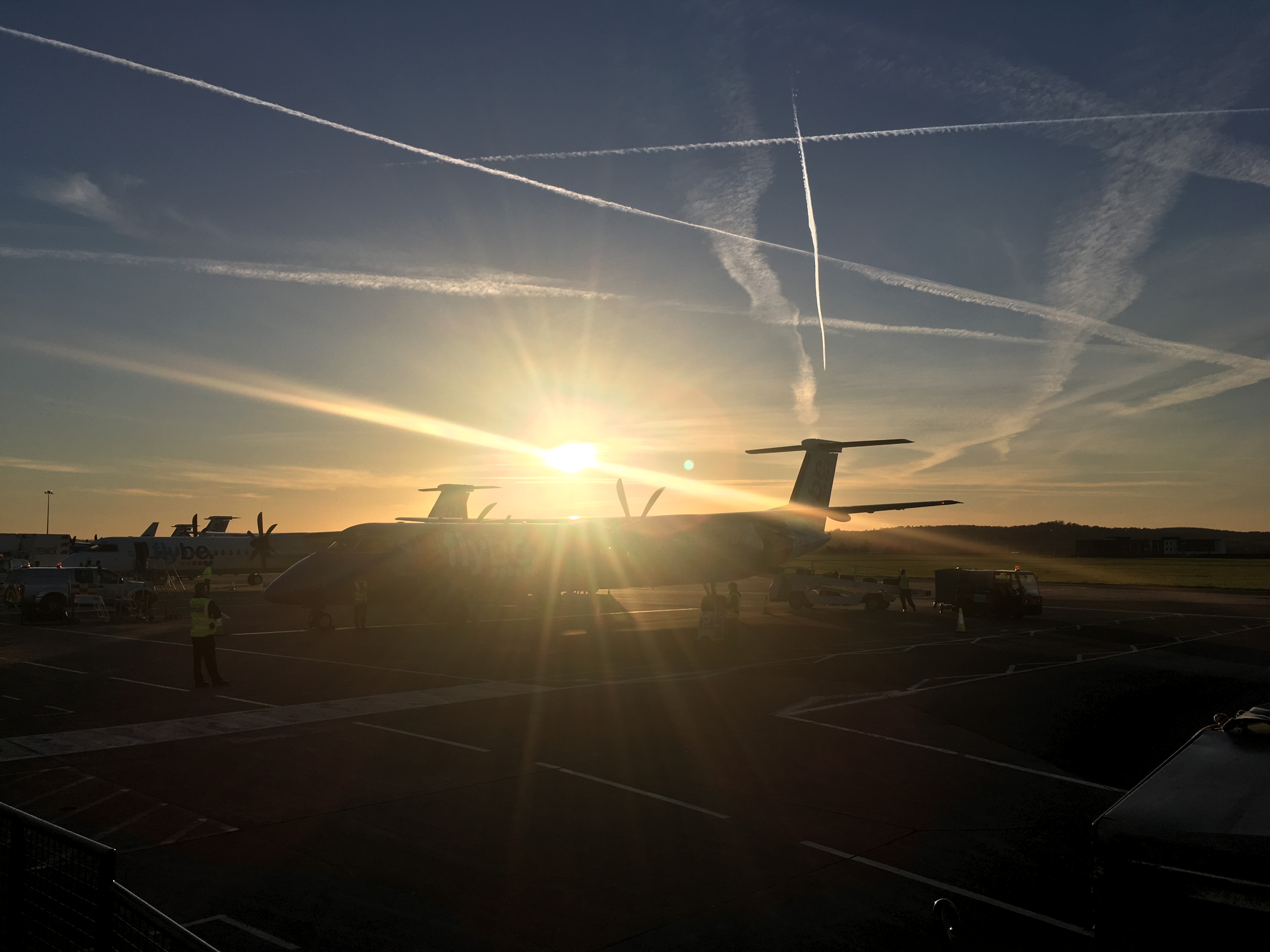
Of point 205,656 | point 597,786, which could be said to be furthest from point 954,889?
point 205,656

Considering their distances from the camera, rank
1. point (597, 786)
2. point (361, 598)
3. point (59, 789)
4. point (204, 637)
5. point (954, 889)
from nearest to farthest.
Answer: point (954, 889)
point (59, 789)
point (597, 786)
point (204, 637)
point (361, 598)

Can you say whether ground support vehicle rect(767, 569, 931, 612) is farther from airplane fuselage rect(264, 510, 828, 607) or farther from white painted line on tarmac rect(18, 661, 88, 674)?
A: white painted line on tarmac rect(18, 661, 88, 674)

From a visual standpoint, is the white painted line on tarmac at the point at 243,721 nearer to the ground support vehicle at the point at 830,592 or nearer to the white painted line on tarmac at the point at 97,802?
the white painted line on tarmac at the point at 97,802

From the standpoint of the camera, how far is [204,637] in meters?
16.1

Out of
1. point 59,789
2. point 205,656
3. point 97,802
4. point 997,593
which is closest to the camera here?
point 97,802

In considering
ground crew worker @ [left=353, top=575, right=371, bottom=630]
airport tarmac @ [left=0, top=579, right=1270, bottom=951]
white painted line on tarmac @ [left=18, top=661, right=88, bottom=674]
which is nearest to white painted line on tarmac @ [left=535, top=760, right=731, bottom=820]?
airport tarmac @ [left=0, top=579, right=1270, bottom=951]

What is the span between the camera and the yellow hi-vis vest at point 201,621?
1591cm

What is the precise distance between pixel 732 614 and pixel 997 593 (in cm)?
1178

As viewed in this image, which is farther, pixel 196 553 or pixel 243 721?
pixel 196 553

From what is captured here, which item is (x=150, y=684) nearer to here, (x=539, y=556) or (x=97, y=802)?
(x=97, y=802)

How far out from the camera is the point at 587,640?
26156 mm

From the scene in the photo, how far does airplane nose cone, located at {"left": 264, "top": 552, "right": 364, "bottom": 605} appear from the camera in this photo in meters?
26.3

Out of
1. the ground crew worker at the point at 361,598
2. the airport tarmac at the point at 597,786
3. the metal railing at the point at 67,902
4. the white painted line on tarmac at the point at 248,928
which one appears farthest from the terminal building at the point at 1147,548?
the metal railing at the point at 67,902

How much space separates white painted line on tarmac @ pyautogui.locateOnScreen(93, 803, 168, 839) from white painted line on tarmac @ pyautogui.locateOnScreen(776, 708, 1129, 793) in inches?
361
